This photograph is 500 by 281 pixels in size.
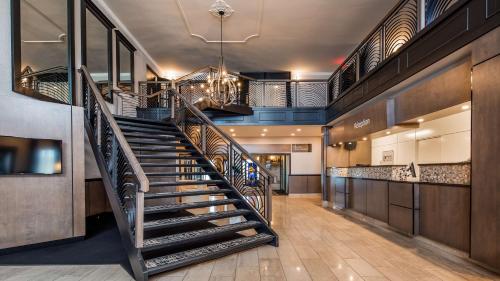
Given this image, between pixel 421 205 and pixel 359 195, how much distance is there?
237 centimetres

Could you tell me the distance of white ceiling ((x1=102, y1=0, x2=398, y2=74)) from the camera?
21.8ft

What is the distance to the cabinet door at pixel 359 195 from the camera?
21.2 feet

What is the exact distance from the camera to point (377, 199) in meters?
5.79

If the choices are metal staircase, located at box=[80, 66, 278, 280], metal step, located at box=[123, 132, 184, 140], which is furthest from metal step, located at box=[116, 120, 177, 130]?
metal step, located at box=[123, 132, 184, 140]

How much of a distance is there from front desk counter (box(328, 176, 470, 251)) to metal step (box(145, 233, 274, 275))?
2280 millimetres

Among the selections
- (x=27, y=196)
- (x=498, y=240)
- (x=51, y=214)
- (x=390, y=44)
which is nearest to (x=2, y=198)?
(x=27, y=196)

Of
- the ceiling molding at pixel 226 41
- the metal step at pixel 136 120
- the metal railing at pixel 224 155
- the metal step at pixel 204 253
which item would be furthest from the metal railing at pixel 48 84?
the metal step at pixel 204 253

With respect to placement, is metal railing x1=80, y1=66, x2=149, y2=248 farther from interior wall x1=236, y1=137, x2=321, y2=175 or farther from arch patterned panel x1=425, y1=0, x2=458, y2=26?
interior wall x1=236, y1=137, x2=321, y2=175

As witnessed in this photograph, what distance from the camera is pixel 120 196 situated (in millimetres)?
3758

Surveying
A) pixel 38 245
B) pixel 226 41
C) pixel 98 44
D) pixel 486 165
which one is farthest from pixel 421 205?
pixel 98 44

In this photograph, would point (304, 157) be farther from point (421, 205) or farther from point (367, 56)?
point (421, 205)

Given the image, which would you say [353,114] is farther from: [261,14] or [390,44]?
[261,14]

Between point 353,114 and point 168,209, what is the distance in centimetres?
528

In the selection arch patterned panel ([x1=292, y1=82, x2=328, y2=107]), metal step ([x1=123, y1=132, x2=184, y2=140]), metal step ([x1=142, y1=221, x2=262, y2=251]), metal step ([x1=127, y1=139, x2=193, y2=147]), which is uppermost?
arch patterned panel ([x1=292, y1=82, x2=328, y2=107])
